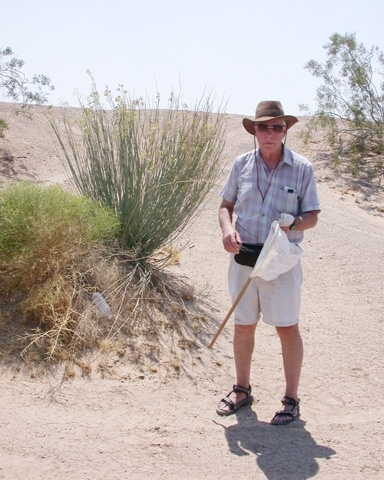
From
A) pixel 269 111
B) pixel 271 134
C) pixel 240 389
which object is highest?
pixel 269 111

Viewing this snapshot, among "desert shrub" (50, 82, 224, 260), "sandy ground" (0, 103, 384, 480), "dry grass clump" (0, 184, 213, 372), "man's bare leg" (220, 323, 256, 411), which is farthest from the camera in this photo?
"desert shrub" (50, 82, 224, 260)

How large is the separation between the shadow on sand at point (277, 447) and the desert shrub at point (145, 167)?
2.22 m

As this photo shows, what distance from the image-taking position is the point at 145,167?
629 centimetres

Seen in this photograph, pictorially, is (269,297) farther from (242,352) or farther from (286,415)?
(286,415)

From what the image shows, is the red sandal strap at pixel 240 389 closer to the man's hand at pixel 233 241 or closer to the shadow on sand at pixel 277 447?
the shadow on sand at pixel 277 447

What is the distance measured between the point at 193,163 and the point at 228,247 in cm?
233

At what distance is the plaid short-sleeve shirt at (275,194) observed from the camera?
4.18 m

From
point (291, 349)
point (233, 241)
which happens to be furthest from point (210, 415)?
point (233, 241)

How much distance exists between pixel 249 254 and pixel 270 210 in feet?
0.93

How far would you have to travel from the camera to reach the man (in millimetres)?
4164

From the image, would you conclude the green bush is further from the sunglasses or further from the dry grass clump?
the sunglasses

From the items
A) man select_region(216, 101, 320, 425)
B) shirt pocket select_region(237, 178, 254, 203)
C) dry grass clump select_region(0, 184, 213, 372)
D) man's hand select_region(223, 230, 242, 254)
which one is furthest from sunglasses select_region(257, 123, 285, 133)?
dry grass clump select_region(0, 184, 213, 372)

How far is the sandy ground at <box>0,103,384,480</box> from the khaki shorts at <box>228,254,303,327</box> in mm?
702

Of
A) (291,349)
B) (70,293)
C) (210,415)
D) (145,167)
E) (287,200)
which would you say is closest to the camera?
(287,200)
